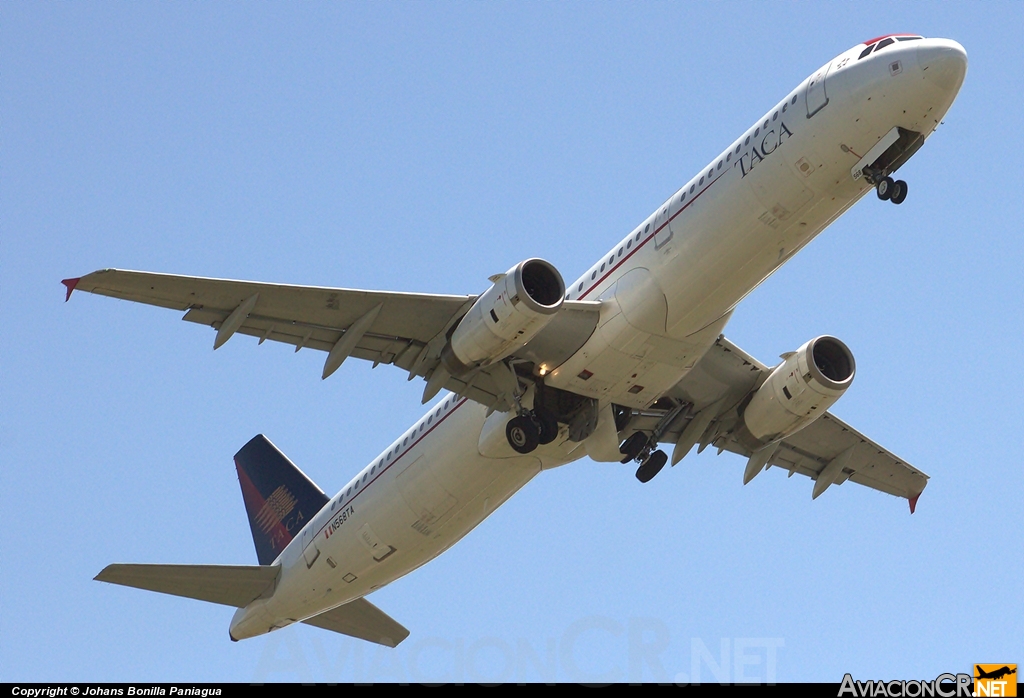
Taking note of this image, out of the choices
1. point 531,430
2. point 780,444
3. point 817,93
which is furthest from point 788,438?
point 817,93

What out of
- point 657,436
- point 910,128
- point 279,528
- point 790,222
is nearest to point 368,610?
point 279,528

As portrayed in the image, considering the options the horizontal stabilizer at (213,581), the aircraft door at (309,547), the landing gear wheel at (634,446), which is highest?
the landing gear wheel at (634,446)

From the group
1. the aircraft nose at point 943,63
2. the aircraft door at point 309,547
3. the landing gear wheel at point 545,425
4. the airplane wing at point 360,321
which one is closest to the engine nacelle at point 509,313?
the airplane wing at point 360,321

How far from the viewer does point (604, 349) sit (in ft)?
82.7

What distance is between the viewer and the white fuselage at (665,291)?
22906 millimetres

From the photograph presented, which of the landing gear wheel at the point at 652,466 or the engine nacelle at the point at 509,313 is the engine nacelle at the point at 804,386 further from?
the engine nacelle at the point at 509,313

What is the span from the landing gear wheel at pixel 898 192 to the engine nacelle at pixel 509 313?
19.7 feet

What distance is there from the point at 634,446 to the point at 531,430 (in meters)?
3.49

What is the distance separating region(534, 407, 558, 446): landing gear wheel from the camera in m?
26.4

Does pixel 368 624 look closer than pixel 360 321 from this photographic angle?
No

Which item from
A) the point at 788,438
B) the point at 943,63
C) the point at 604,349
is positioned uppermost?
the point at 943,63

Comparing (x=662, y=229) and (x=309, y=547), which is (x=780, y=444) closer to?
(x=662, y=229)

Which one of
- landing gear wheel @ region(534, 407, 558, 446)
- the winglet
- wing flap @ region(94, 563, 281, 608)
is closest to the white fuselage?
landing gear wheel @ region(534, 407, 558, 446)

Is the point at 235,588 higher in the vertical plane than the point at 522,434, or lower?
lower
